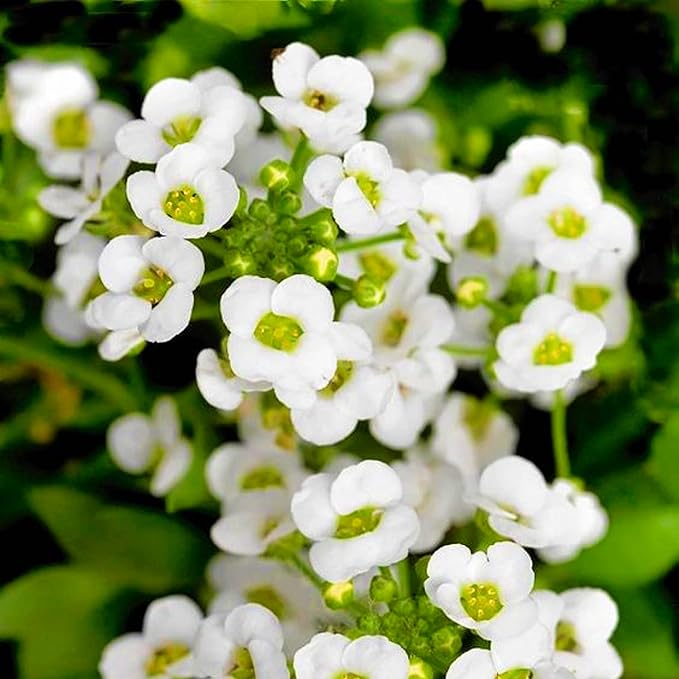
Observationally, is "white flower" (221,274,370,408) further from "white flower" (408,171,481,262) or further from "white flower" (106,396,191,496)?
"white flower" (106,396,191,496)

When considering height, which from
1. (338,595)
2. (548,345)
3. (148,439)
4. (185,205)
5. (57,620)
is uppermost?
(185,205)

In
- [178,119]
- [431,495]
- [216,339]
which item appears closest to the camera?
[178,119]

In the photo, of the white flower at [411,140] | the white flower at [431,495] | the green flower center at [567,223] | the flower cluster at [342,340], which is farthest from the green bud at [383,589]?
the white flower at [411,140]

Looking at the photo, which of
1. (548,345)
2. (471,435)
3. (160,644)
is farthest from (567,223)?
(160,644)

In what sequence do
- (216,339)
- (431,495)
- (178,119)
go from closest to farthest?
1. (178,119)
2. (431,495)
3. (216,339)

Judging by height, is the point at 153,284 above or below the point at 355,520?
above

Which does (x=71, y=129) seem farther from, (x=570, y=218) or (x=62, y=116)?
(x=570, y=218)

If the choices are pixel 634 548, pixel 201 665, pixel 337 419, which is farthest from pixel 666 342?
pixel 201 665

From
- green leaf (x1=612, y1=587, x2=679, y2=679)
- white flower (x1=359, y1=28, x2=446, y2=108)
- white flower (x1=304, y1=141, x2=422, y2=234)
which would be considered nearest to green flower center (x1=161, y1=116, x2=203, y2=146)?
white flower (x1=304, y1=141, x2=422, y2=234)
